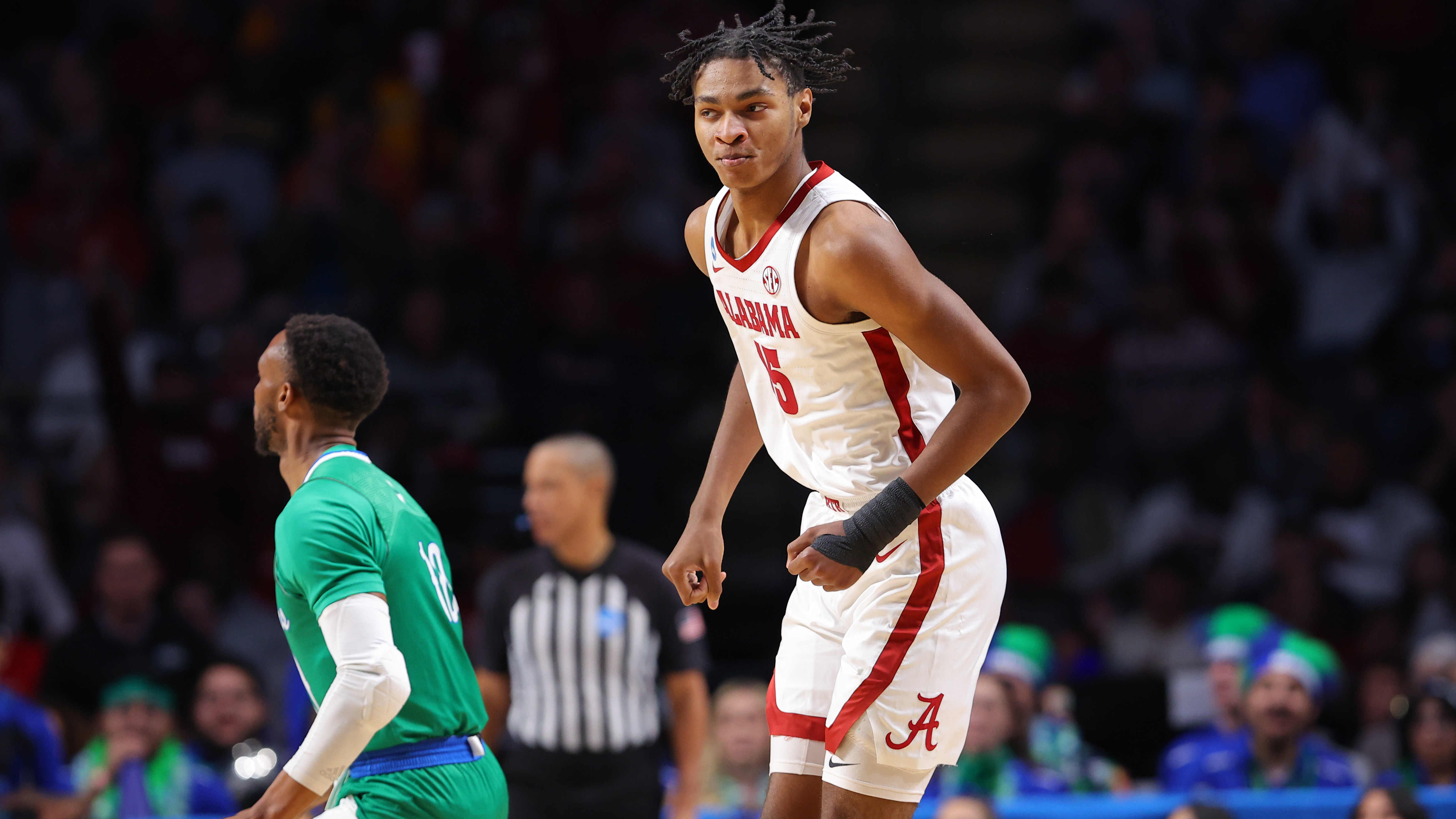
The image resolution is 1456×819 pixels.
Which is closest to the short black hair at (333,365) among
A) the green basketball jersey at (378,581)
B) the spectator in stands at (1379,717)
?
the green basketball jersey at (378,581)

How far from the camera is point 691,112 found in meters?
11.4

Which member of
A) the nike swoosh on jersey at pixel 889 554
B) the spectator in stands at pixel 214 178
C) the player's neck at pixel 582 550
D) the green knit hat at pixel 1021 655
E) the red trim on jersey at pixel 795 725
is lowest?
the green knit hat at pixel 1021 655

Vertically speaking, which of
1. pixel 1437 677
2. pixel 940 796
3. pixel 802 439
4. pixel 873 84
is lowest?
pixel 940 796

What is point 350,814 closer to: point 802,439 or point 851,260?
point 802,439

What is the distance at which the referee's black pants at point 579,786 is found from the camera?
19.2 feet

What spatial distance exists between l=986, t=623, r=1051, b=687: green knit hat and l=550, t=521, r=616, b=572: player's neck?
2.02m

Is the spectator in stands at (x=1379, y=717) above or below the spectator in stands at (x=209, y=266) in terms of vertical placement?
below

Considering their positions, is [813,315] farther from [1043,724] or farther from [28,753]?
[28,753]

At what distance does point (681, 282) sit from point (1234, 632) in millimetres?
3947

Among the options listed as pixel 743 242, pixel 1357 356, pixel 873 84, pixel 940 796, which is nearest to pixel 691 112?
pixel 873 84

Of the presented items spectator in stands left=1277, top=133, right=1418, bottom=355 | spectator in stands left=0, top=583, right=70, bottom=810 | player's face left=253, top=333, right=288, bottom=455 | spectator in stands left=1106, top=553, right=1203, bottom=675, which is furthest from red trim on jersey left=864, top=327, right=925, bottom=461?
spectator in stands left=1277, top=133, right=1418, bottom=355

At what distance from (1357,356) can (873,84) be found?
350 centimetres

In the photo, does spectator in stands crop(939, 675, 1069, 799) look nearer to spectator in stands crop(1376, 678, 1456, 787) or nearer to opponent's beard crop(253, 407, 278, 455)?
spectator in stands crop(1376, 678, 1456, 787)

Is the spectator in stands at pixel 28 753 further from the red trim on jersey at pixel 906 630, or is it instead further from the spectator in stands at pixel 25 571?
the red trim on jersey at pixel 906 630
